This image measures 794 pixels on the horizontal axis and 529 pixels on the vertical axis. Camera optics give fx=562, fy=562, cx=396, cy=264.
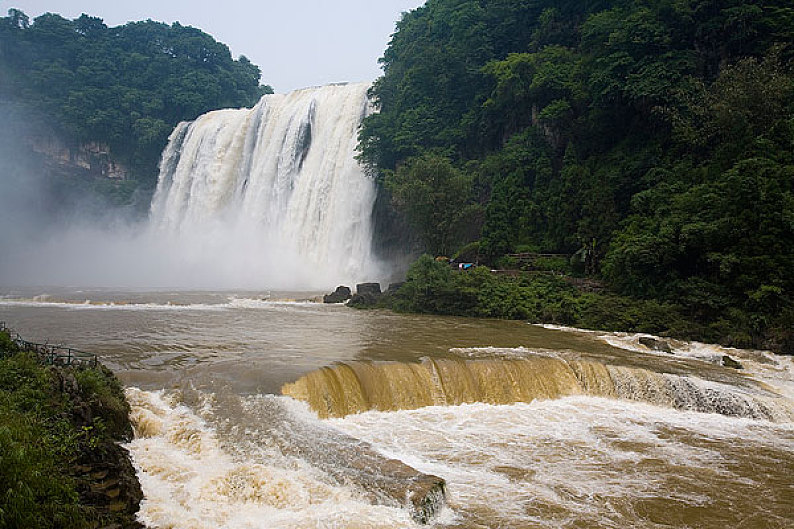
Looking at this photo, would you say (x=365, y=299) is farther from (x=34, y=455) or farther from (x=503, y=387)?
(x=34, y=455)

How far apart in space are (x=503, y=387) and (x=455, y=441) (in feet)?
9.11

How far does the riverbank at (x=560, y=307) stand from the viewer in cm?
1551

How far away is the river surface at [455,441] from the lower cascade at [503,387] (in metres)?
0.14

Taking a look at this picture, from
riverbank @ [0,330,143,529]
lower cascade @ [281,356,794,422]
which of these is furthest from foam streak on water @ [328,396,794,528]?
riverbank @ [0,330,143,529]

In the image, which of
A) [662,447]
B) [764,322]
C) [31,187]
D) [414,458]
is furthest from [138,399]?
[31,187]

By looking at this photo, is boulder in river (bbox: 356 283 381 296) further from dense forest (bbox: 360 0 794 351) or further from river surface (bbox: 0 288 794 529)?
river surface (bbox: 0 288 794 529)

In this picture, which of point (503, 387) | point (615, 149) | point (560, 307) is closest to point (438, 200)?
point (615, 149)

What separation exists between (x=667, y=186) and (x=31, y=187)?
54.3 meters

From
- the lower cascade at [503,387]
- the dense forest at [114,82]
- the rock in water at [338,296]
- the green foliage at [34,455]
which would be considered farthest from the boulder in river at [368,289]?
the dense forest at [114,82]

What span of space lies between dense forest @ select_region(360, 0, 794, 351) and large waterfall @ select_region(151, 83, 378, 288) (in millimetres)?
3325

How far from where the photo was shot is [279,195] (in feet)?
123

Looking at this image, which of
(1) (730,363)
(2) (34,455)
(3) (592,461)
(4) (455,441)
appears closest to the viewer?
(2) (34,455)

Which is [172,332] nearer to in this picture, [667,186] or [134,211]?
[667,186]

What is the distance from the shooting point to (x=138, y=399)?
9.10 metres
